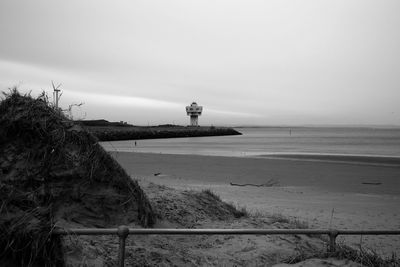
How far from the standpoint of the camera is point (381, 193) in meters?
12.9

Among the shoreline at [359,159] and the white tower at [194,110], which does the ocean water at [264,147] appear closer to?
the shoreline at [359,159]

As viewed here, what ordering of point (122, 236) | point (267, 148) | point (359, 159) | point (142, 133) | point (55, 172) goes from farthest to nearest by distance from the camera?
point (142, 133) < point (267, 148) < point (359, 159) < point (55, 172) < point (122, 236)

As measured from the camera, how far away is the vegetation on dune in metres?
3.86

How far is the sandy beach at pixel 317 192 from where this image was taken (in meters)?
8.30

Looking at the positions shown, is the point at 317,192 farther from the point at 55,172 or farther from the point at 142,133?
the point at 142,133

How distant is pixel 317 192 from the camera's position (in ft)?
42.6

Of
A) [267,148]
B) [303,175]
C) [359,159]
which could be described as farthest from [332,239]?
[267,148]

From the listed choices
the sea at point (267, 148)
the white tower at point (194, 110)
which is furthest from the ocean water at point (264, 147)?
the white tower at point (194, 110)

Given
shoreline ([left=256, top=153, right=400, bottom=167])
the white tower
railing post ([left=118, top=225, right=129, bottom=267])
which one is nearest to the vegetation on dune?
railing post ([left=118, top=225, right=129, bottom=267])

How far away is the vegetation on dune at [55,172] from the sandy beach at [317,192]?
205 centimetres

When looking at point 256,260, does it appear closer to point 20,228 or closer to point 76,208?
point 76,208

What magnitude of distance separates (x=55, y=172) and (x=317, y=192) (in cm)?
1082

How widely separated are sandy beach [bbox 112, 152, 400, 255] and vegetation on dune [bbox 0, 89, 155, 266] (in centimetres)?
205

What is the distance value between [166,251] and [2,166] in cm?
220
